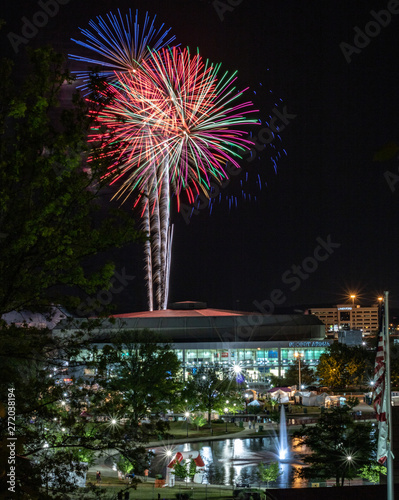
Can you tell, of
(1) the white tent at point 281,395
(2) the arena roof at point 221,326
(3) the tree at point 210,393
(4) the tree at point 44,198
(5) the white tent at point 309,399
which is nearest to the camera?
(4) the tree at point 44,198

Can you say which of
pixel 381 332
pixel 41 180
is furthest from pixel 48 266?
pixel 381 332

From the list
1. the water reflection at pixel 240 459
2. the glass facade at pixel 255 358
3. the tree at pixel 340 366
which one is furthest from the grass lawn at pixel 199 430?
the glass facade at pixel 255 358

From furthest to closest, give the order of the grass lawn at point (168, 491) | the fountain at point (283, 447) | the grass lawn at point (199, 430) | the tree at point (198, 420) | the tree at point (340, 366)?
1. the tree at point (340, 366)
2. the tree at point (198, 420)
3. the grass lawn at point (199, 430)
4. the fountain at point (283, 447)
5. the grass lawn at point (168, 491)

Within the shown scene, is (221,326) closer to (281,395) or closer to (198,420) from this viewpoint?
(281,395)

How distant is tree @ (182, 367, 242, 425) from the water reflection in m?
8.02

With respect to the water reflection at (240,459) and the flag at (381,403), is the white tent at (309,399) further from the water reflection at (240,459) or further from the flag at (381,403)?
the flag at (381,403)

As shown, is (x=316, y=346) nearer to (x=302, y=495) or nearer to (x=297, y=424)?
(x=297, y=424)

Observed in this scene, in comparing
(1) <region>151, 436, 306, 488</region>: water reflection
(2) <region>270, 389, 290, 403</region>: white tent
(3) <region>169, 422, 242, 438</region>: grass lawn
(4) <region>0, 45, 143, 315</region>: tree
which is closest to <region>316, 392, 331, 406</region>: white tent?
(2) <region>270, 389, 290, 403</region>: white tent

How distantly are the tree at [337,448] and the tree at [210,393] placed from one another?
2781 cm

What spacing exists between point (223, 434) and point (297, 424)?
696cm

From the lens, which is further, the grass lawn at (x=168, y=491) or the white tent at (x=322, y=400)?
the white tent at (x=322, y=400)

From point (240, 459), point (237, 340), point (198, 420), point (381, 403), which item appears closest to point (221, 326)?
point (237, 340)

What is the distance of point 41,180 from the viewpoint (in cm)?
997

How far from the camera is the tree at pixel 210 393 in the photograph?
56688mm
